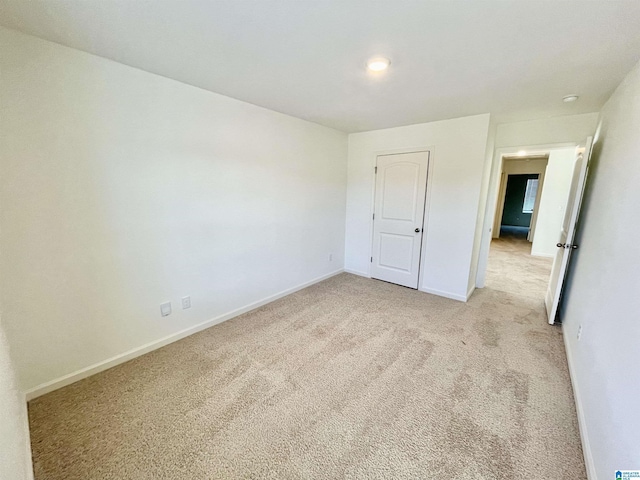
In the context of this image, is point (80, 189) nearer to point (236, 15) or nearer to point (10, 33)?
point (10, 33)

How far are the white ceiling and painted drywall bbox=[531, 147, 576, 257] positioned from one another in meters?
4.06

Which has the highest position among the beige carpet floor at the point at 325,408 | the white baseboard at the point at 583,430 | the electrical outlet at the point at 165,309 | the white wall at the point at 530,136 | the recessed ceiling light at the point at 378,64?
the recessed ceiling light at the point at 378,64

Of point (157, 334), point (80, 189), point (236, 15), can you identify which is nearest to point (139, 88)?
point (80, 189)

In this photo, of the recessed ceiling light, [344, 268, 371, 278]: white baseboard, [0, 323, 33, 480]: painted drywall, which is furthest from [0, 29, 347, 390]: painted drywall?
[344, 268, 371, 278]: white baseboard

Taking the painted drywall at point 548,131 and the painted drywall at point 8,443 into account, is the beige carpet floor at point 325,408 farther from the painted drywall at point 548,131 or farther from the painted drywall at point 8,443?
the painted drywall at point 548,131

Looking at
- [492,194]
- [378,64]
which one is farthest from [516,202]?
[378,64]

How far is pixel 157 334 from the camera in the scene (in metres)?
2.37

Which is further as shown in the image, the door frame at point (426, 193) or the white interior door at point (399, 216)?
the white interior door at point (399, 216)

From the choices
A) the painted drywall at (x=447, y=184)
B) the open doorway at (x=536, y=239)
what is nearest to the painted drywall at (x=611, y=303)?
the painted drywall at (x=447, y=184)

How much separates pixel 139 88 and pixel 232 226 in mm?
1368

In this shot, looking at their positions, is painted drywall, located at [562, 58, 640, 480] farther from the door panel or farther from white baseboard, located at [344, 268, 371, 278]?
white baseboard, located at [344, 268, 371, 278]

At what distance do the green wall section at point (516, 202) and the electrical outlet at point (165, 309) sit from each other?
1257cm

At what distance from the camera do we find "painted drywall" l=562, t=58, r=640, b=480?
3.79 feet

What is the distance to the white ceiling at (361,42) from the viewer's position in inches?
51.1
